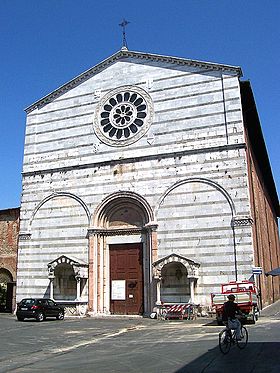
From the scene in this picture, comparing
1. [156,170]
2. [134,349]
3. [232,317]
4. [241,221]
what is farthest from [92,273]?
[232,317]

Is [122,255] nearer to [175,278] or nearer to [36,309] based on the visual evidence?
[175,278]

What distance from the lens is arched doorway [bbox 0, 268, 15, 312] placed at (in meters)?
27.7

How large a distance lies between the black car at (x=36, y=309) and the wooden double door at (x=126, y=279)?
11.6 feet

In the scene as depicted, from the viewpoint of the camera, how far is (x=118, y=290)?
24.6m

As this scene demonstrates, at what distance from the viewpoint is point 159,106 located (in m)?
25.6

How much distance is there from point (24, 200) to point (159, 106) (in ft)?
34.0

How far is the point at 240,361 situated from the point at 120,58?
2197 cm

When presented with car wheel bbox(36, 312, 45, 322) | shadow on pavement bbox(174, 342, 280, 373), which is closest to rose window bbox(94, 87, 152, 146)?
car wheel bbox(36, 312, 45, 322)

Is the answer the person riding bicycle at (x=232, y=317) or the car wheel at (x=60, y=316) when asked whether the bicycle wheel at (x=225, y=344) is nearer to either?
the person riding bicycle at (x=232, y=317)

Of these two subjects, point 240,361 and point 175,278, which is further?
point 175,278

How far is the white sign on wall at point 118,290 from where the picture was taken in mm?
24453

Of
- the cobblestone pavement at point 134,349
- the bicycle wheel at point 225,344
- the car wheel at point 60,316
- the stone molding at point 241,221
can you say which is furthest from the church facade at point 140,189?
the bicycle wheel at point 225,344

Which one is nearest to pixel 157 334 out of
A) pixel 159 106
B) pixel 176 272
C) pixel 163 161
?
pixel 176 272

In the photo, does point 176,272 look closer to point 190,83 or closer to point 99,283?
point 99,283
